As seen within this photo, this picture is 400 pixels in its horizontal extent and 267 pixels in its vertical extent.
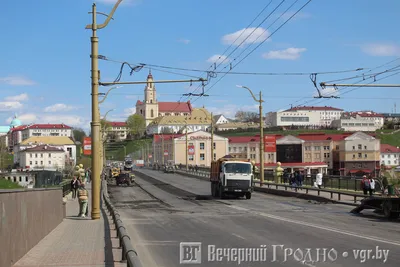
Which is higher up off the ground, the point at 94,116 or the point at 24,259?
the point at 94,116

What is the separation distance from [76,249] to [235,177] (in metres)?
Result: 26.1

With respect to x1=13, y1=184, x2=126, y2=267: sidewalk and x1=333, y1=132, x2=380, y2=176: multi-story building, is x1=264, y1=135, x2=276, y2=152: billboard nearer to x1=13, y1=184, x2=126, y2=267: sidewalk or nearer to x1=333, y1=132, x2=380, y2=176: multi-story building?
x1=13, y1=184, x2=126, y2=267: sidewalk

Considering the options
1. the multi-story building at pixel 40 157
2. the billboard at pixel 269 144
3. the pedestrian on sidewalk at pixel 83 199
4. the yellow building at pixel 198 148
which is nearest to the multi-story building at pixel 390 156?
the yellow building at pixel 198 148

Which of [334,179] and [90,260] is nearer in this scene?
[90,260]

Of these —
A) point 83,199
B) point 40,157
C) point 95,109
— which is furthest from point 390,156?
point 95,109

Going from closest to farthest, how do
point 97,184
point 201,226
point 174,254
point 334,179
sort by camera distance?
point 174,254, point 201,226, point 97,184, point 334,179

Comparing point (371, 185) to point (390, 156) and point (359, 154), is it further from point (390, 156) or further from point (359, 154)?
point (390, 156)

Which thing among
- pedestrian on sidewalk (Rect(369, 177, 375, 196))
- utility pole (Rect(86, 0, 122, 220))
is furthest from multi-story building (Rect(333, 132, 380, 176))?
utility pole (Rect(86, 0, 122, 220))

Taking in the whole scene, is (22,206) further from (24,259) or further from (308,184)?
(308,184)

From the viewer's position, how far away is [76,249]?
46.8 ft

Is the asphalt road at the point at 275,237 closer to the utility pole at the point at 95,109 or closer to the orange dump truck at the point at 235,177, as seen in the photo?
the utility pole at the point at 95,109

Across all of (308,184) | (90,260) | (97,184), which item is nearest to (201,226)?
(97,184)

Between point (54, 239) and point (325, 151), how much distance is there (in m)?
114

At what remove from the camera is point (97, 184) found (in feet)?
76.6
